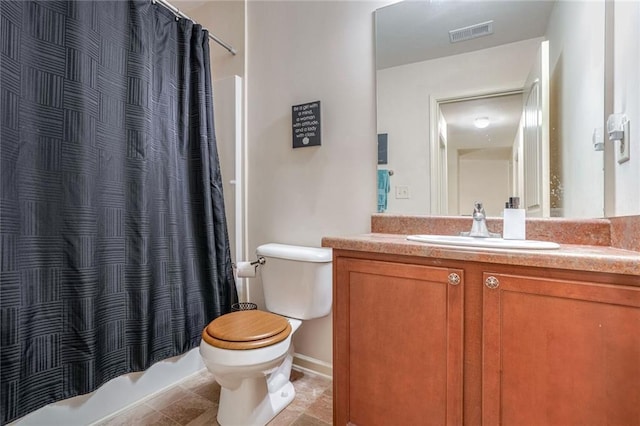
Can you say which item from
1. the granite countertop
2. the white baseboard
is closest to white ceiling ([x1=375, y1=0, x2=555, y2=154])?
the granite countertop

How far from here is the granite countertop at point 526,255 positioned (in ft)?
2.52

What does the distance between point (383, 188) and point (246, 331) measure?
36.7 inches

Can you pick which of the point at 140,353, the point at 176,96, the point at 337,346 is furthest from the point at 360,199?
the point at 140,353

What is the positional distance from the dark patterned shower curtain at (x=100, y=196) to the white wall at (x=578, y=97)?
1.66m

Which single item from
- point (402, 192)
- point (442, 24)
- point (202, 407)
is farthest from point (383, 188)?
point (202, 407)

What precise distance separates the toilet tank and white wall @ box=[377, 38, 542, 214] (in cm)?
47

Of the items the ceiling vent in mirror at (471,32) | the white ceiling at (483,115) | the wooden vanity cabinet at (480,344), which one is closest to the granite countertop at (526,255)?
the wooden vanity cabinet at (480,344)

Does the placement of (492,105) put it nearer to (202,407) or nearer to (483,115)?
(483,115)

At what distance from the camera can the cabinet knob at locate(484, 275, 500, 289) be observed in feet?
2.98

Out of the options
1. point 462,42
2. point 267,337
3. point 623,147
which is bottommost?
point 267,337

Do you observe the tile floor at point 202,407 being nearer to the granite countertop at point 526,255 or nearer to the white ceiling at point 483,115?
the granite countertop at point 526,255

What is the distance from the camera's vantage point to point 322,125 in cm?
177

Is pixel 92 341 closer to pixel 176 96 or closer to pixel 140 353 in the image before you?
pixel 140 353

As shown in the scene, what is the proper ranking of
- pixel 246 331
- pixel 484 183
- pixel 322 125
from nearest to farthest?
pixel 246 331, pixel 484 183, pixel 322 125
